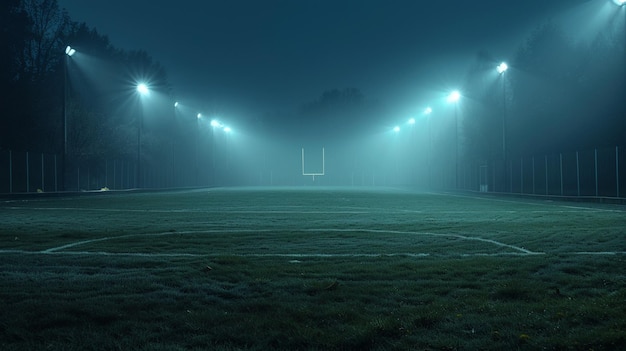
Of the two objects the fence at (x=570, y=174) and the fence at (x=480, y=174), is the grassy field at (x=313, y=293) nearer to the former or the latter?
the fence at (x=570, y=174)

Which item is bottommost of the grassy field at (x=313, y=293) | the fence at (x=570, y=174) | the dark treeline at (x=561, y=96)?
the grassy field at (x=313, y=293)

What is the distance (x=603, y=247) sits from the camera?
976 centimetres

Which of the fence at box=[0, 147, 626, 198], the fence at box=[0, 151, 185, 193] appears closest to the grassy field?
the fence at box=[0, 147, 626, 198]

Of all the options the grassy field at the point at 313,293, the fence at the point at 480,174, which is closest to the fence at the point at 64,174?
the fence at the point at 480,174

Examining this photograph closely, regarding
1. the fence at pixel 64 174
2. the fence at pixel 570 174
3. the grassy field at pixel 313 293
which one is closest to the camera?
the grassy field at pixel 313 293

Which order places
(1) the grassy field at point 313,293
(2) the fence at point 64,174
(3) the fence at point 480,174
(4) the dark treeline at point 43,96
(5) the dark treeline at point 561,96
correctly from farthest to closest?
(4) the dark treeline at point 43,96
(5) the dark treeline at point 561,96
(2) the fence at point 64,174
(3) the fence at point 480,174
(1) the grassy field at point 313,293

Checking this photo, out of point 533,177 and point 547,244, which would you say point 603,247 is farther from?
point 533,177

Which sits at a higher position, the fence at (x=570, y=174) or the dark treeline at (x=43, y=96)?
the dark treeline at (x=43, y=96)

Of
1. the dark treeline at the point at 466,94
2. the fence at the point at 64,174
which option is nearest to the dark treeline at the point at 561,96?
the dark treeline at the point at 466,94

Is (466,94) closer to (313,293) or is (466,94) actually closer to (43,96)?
(43,96)

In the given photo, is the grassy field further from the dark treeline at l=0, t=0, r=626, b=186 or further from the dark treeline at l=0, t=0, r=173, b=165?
the dark treeline at l=0, t=0, r=173, b=165

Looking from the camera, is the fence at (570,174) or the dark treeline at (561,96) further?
the dark treeline at (561,96)

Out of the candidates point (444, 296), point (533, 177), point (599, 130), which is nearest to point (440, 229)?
point (444, 296)

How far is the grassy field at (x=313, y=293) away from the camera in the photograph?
4574 mm
